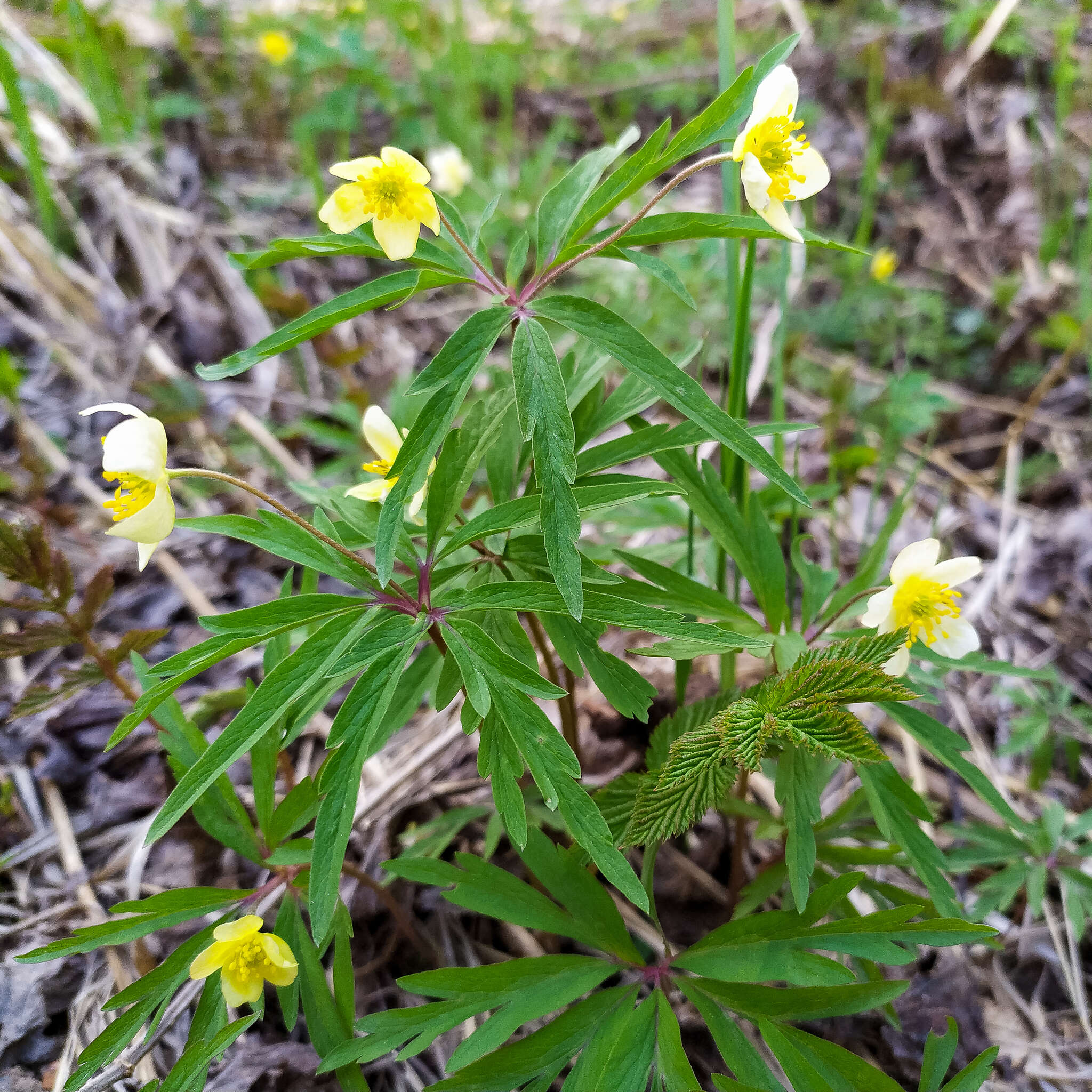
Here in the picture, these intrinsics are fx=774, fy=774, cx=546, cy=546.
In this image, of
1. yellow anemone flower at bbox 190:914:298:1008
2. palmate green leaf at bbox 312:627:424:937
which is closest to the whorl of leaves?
palmate green leaf at bbox 312:627:424:937

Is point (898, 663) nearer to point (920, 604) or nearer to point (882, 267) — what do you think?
point (920, 604)

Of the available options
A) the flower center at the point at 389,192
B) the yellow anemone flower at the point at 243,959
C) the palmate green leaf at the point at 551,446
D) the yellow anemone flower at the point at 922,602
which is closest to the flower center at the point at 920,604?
the yellow anemone flower at the point at 922,602

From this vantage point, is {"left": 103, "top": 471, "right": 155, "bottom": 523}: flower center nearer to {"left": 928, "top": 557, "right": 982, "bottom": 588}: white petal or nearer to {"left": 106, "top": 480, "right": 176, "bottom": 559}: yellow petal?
{"left": 106, "top": 480, "right": 176, "bottom": 559}: yellow petal

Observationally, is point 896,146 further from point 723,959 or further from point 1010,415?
point 723,959

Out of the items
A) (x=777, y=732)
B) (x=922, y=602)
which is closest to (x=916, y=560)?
(x=922, y=602)

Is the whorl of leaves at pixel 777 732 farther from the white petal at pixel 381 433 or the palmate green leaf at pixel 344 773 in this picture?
the white petal at pixel 381 433
